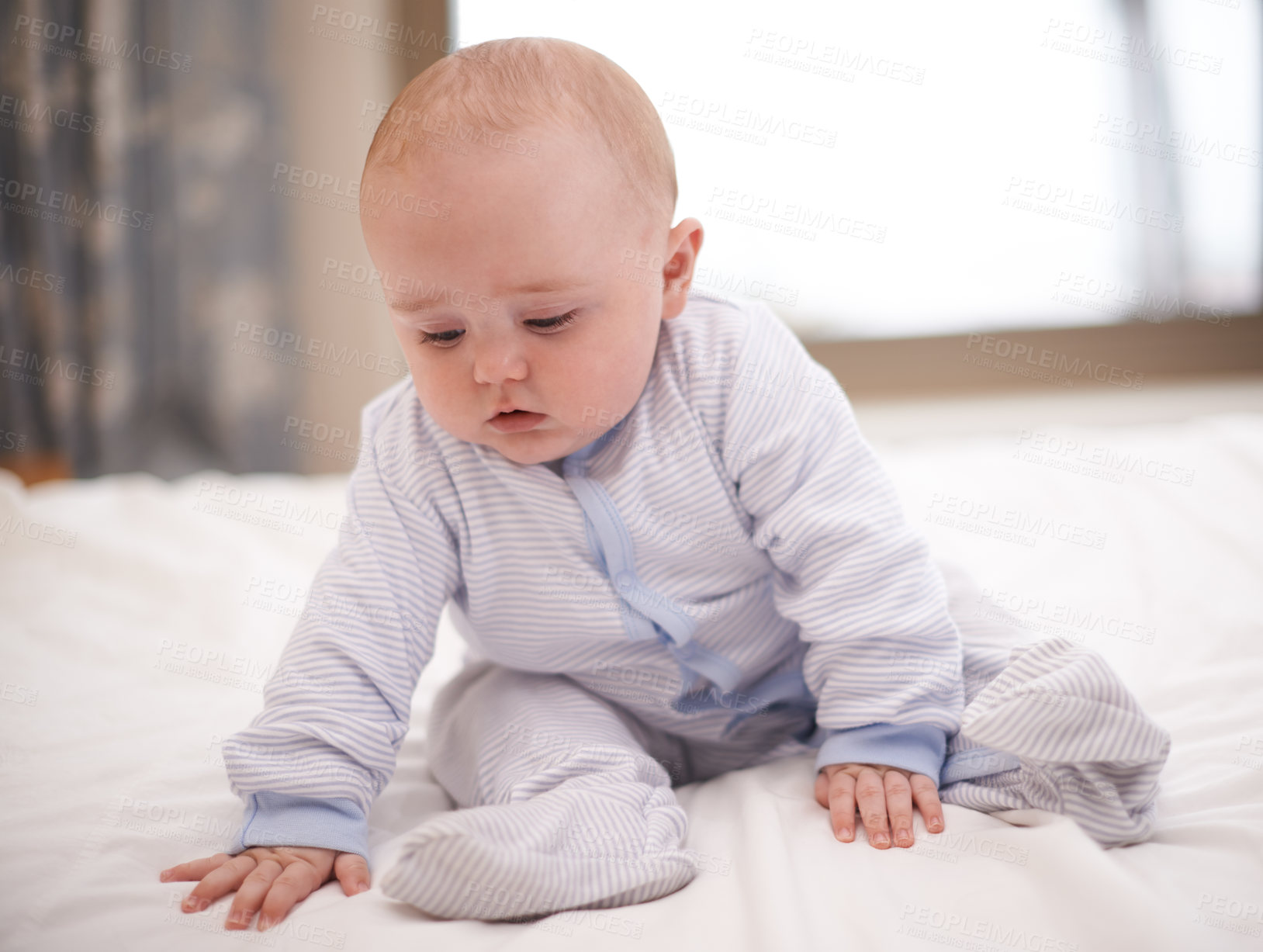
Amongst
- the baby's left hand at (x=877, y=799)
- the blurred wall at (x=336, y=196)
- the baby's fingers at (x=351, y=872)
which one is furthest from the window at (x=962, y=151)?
the baby's fingers at (x=351, y=872)

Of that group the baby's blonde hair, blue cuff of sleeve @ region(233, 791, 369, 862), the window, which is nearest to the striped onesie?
blue cuff of sleeve @ region(233, 791, 369, 862)

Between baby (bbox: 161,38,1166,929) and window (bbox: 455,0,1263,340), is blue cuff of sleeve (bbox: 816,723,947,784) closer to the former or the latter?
baby (bbox: 161,38,1166,929)

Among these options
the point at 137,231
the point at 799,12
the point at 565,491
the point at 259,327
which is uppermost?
the point at 799,12

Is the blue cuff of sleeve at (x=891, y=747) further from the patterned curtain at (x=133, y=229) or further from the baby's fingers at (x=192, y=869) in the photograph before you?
the patterned curtain at (x=133, y=229)

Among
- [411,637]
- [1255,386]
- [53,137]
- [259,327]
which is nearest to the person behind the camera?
[411,637]

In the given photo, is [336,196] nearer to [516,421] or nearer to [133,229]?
[133,229]

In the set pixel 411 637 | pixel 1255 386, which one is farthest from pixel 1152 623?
pixel 1255 386

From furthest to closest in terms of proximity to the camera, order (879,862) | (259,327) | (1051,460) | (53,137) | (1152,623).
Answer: (259,327), (53,137), (1051,460), (1152,623), (879,862)

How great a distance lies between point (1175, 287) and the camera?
87.7 inches

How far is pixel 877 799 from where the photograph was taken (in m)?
0.71

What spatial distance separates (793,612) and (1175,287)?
1849 mm

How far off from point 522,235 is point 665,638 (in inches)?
15.0

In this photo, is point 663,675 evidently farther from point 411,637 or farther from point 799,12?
point 799,12

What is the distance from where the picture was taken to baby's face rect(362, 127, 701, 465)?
718mm
